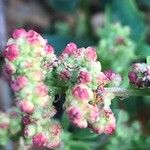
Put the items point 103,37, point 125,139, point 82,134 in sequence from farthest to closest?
point 103,37 < point 125,139 < point 82,134

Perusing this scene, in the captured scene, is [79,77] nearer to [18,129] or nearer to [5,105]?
[18,129]

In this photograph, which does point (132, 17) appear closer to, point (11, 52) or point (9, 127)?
point (9, 127)

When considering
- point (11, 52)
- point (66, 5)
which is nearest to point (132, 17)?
point (66, 5)

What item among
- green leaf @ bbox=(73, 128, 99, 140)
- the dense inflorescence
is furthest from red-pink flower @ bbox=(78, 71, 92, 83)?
green leaf @ bbox=(73, 128, 99, 140)

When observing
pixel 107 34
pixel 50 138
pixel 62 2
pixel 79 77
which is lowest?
pixel 50 138

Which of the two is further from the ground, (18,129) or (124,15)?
(124,15)

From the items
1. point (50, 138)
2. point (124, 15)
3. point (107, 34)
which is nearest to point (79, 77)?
point (50, 138)
